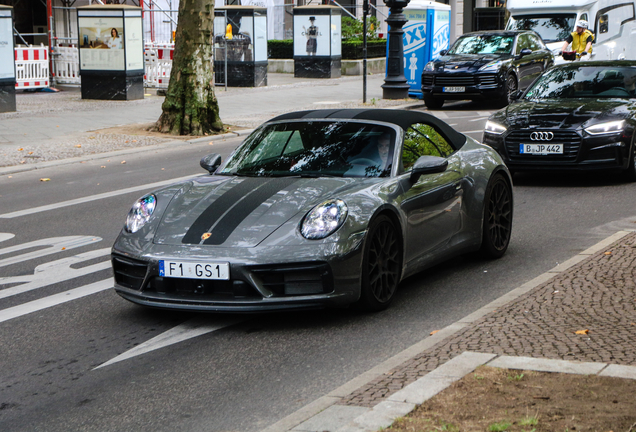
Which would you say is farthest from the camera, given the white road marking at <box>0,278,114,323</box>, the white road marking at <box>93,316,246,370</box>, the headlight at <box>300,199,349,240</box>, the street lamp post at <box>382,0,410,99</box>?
the street lamp post at <box>382,0,410,99</box>

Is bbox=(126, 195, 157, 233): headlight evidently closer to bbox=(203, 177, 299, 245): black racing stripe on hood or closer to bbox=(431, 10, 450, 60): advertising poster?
bbox=(203, 177, 299, 245): black racing stripe on hood

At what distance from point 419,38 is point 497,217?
1845 centimetres

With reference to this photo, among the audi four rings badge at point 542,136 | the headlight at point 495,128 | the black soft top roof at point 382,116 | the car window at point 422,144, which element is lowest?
the audi four rings badge at point 542,136

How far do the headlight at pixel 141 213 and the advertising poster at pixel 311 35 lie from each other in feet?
84.4

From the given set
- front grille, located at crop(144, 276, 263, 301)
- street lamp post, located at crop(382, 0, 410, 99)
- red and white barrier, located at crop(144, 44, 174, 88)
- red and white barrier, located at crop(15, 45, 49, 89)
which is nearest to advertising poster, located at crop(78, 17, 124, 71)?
red and white barrier, located at crop(15, 45, 49, 89)

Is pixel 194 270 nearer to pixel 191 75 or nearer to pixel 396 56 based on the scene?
pixel 191 75

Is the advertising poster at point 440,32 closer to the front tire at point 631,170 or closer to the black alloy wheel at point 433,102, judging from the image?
the black alloy wheel at point 433,102

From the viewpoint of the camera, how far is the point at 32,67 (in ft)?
81.3

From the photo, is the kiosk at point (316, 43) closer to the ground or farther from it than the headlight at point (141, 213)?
farther from it

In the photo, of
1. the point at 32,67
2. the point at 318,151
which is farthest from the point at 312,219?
the point at 32,67

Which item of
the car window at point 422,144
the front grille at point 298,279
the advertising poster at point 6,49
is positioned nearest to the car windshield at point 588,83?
the car window at point 422,144

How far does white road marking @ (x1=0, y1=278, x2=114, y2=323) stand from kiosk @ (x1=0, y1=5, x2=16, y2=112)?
14.3m

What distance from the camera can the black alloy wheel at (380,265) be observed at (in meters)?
5.88

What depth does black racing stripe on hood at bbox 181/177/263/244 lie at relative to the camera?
5.77 m
